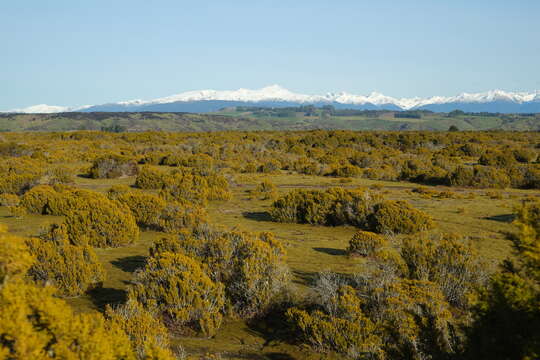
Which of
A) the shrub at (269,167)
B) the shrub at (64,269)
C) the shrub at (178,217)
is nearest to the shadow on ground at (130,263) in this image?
the shrub at (64,269)

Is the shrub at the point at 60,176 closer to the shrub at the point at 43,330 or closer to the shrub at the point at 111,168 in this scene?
the shrub at the point at 111,168

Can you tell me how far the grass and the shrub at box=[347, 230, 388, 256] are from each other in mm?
319

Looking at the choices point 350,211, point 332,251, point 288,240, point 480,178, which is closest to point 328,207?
point 350,211

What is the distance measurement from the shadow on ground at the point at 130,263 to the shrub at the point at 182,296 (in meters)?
2.94

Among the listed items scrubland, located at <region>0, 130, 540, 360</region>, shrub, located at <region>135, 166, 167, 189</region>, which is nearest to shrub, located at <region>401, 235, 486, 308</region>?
scrubland, located at <region>0, 130, 540, 360</region>

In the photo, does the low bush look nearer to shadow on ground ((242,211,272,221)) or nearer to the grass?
the grass

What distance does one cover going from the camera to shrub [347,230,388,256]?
11.1 meters

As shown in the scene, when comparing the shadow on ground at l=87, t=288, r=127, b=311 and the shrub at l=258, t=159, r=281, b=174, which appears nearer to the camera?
the shadow on ground at l=87, t=288, r=127, b=311

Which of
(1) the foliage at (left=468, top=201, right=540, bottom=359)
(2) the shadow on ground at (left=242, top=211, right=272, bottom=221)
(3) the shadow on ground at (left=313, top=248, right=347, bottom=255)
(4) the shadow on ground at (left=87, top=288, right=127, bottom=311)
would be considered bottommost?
(2) the shadow on ground at (left=242, top=211, right=272, bottom=221)

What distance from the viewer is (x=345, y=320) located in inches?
253

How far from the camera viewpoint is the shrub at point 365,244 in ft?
36.4

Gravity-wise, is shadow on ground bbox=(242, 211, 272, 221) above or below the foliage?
below

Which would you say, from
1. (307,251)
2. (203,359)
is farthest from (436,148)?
(203,359)

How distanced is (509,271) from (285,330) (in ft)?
13.1
